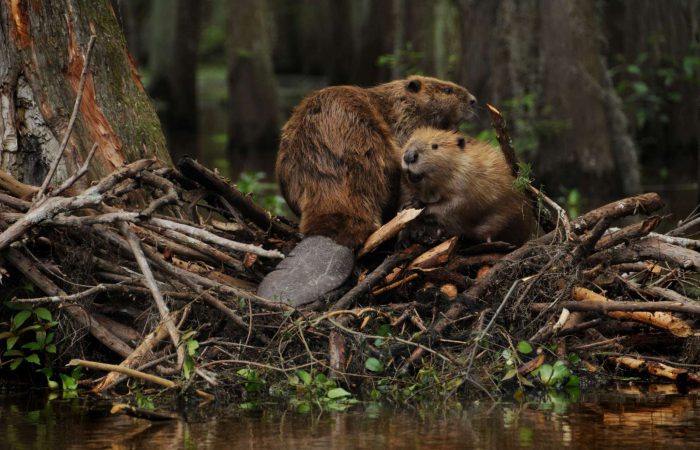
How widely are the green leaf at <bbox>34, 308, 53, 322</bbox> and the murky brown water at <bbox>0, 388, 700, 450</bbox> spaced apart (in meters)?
0.51

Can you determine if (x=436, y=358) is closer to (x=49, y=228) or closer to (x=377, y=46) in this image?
(x=49, y=228)

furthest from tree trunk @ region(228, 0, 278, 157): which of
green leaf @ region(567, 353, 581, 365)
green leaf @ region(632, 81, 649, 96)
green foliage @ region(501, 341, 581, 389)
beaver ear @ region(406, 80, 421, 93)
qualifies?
green foliage @ region(501, 341, 581, 389)

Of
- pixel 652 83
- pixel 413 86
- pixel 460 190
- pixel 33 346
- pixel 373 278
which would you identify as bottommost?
pixel 33 346

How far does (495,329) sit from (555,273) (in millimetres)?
397

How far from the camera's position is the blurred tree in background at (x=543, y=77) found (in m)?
12.6

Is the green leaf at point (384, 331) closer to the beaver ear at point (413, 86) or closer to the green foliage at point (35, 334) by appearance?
the green foliage at point (35, 334)

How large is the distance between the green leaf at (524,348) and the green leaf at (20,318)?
85.6 inches

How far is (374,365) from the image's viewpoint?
5195mm

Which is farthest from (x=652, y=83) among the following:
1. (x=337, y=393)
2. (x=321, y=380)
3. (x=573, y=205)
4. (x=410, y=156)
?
(x=337, y=393)

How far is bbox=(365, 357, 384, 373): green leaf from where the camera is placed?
17.0 feet

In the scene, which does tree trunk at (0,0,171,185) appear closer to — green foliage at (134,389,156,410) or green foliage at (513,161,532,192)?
green foliage at (134,389,156,410)

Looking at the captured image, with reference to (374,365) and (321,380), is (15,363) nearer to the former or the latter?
(321,380)

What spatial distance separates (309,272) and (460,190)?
1.01 m

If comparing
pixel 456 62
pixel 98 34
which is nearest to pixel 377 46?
pixel 456 62
